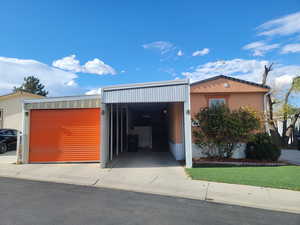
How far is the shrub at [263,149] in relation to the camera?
863cm

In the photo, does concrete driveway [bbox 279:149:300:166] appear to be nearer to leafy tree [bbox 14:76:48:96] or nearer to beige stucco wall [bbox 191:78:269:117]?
beige stucco wall [bbox 191:78:269:117]

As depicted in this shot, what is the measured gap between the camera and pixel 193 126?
961cm

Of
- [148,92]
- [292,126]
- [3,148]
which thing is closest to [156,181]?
A: [148,92]

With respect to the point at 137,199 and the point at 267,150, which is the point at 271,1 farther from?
the point at 137,199

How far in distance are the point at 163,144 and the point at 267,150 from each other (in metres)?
7.56

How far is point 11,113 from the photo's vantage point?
15.9 m

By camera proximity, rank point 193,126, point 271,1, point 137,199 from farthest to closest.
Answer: point 193,126
point 271,1
point 137,199

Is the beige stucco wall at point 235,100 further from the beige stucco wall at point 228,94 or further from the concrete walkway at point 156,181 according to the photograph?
the concrete walkway at point 156,181

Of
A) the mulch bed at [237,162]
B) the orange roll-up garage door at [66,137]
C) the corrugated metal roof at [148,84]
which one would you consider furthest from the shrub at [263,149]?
the orange roll-up garage door at [66,137]

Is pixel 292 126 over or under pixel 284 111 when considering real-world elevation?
under

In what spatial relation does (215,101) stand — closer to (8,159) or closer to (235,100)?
(235,100)

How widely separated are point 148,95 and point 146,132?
638cm

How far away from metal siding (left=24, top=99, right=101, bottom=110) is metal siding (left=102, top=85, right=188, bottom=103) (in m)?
1.26

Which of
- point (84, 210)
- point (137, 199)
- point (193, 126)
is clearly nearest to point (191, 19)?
point (193, 126)
